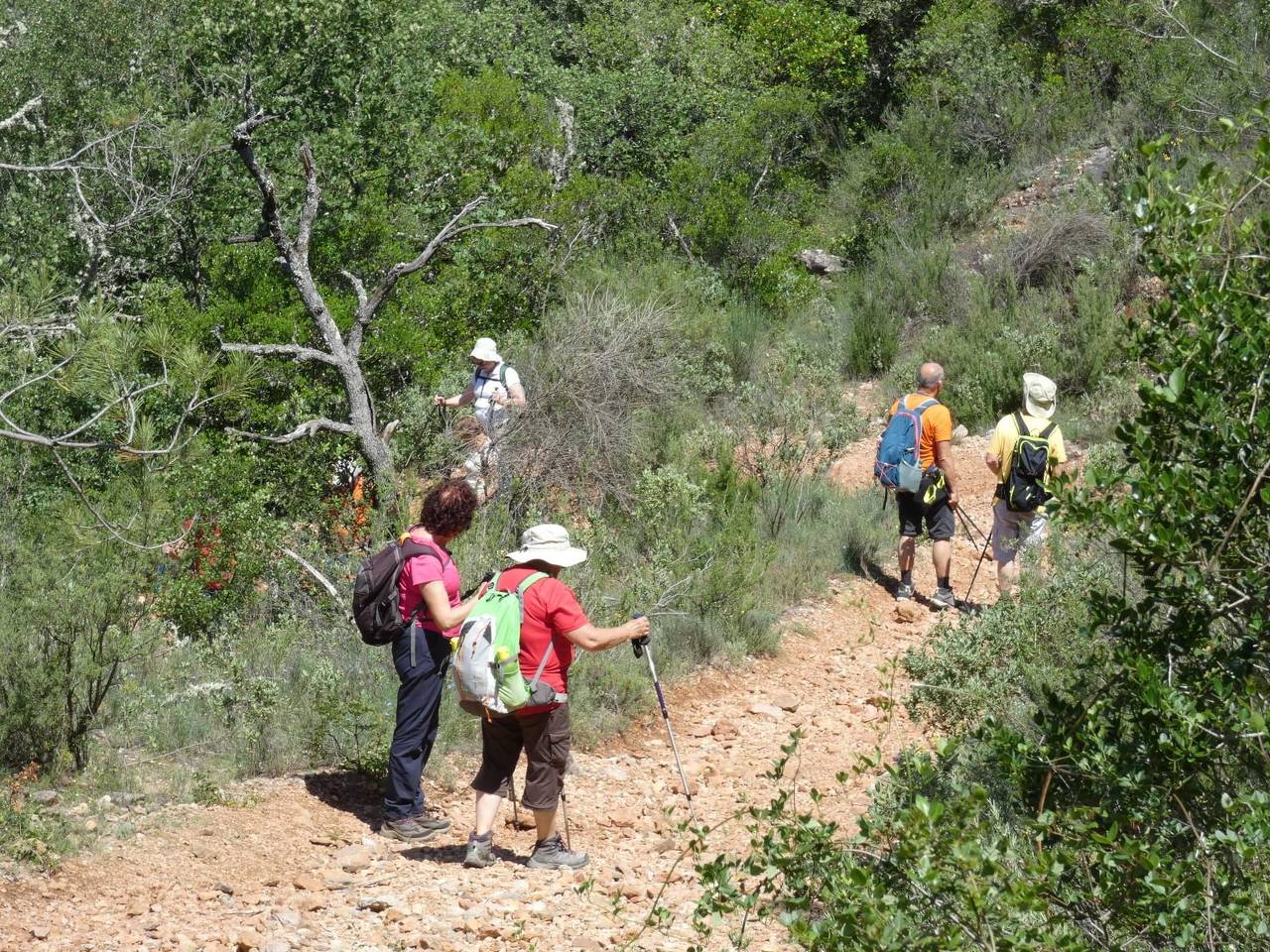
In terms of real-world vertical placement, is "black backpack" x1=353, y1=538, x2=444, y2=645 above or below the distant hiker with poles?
above

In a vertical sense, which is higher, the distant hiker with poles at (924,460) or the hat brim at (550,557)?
the hat brim at (550,557)

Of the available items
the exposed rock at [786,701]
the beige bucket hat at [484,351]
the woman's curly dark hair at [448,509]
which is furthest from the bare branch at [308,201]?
the exposed rock at [786,701]

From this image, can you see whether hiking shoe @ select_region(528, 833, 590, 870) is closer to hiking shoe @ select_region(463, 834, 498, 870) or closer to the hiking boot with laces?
hiking shoe @ select_region(463, 834, 498, 870)

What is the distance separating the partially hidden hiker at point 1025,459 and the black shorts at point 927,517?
1.72ft

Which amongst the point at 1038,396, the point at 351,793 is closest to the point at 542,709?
the point at 351,793

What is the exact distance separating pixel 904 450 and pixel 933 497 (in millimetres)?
380

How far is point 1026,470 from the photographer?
8.76m

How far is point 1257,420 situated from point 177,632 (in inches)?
275

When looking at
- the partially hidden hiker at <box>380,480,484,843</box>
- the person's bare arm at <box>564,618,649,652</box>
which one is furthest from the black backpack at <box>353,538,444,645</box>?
the person's bare arm at <box>564,618,649,652</box>

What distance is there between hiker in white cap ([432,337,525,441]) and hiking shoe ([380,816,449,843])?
15.9 ft

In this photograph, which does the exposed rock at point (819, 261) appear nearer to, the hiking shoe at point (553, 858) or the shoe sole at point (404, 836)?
the shoe sole at point (404, 836)

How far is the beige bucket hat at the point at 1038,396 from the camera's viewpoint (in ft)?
28.4

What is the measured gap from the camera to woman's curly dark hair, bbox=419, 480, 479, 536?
593 cm

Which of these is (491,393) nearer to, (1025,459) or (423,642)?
(1025,459)
